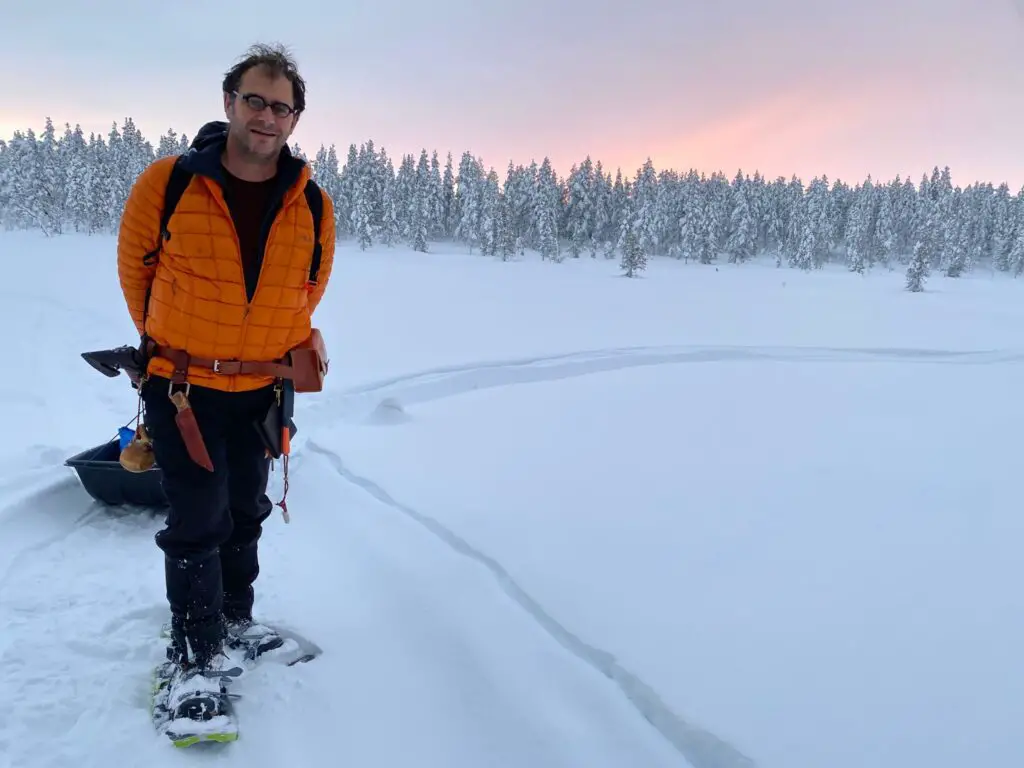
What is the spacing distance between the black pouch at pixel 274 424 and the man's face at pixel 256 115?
1.02 metres

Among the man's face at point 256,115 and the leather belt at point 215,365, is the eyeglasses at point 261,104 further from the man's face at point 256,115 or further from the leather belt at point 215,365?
the leather belt at point 215,365

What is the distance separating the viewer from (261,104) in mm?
2277

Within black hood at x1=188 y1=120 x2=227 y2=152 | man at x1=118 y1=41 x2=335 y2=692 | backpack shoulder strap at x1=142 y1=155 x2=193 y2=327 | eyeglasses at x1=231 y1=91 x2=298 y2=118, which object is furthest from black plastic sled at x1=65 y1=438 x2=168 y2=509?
eyeglasses at x1=231 y1=91 x2=298 y2=118

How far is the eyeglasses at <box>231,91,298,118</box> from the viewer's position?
2.27 meters

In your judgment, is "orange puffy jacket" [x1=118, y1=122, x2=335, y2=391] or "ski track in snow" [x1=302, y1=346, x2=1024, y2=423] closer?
"orange puffy jacket" [x1=118, y1=122, x2=335, y2=391]

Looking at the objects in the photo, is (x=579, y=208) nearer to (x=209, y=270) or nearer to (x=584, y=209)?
(x=584, y=209)

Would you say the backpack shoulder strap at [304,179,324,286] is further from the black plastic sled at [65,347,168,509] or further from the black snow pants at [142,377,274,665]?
the black plastic sled at [65,347,168,509]

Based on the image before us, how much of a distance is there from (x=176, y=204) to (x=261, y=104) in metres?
0.50

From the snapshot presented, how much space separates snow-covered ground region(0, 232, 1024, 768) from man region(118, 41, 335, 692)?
0.59 meters

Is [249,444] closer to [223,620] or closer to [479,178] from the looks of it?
[223,620]

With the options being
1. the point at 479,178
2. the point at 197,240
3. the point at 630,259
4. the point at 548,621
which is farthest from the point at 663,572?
the point at 479,178

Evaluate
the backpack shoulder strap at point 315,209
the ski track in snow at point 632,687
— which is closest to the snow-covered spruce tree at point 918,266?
the ski track in snow at point 632,687

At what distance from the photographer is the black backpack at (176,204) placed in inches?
90.1

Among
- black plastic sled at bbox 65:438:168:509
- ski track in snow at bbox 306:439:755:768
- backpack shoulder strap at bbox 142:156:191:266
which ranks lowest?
ski track in snow at bbox 306:439:755:768
